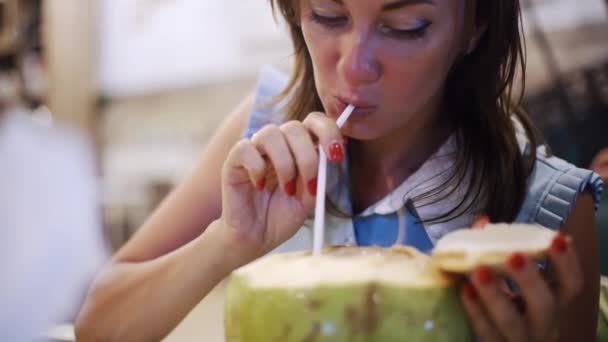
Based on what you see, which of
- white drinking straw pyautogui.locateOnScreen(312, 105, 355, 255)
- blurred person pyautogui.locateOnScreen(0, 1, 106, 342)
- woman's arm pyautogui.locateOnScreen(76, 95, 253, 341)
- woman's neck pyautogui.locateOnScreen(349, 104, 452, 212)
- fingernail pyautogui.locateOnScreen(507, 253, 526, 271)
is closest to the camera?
fingernail pyautogui.locateOnScreen(507, 253, 526, 271)

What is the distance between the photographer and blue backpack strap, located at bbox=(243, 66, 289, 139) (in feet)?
3.57

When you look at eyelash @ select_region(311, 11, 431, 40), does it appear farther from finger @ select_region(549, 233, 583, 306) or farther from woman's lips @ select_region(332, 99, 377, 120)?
finger @ select_region(549, 233, 583, 306)

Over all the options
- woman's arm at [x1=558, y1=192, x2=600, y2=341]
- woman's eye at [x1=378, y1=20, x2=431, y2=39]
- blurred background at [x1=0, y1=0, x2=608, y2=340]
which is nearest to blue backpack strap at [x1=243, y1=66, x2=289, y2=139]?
woman's eye at [x1=378, y1=20, x2=431, y2=39]

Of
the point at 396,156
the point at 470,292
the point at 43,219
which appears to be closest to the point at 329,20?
the point at 396,156

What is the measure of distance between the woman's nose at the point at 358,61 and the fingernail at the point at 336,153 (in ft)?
0.31

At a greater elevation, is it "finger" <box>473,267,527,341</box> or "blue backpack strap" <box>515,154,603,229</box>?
"finger" <box>473,267,527,341</box>

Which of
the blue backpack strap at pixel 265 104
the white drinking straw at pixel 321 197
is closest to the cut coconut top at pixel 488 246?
the white drinking straw at pixel 321 197

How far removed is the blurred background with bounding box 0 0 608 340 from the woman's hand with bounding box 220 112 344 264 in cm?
171

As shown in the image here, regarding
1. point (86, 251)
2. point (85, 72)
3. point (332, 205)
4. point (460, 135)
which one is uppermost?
point (460, 135)

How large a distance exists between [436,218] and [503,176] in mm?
120

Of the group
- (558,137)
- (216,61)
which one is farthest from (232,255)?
(216,61)

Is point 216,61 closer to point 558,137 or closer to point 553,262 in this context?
point 558,137

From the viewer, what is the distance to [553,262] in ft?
1.68

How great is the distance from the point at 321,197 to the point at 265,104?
1.52ft
